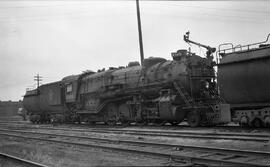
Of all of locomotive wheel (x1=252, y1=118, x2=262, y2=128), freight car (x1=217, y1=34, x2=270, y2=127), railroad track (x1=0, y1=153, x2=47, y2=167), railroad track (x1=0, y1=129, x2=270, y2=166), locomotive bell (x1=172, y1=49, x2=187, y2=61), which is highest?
locomotive bell (x1=172, y1=49, x2=187, y2=61)

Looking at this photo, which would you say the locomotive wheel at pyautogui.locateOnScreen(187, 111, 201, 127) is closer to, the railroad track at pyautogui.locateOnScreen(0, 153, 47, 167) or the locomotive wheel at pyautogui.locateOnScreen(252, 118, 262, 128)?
the locomotive wheel at pyautogui.locateOnScreen(252, 118, 262, 128)

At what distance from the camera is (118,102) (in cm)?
2470

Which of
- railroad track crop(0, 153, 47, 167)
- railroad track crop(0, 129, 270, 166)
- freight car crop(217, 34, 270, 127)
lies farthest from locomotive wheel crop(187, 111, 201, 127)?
railroad track crop(0, 153, 47, 167)

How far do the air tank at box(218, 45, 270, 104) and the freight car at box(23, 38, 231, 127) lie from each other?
912mm

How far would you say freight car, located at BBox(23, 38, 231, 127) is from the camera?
19.0 metres

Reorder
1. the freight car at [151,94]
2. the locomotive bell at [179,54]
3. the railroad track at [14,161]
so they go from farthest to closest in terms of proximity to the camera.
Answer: the locomotive bell at [179,54] → the freight car at [151,94] → the railroad track at [14,161]

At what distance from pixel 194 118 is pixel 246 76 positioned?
14.9ft

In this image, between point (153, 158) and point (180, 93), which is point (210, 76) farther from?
point (153, 158)

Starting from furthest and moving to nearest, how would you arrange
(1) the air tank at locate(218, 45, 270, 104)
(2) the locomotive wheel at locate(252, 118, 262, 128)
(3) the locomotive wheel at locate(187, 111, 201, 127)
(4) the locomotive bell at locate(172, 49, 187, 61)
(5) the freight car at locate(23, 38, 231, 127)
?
(4) the locomotive bell at locate(172, 49, 187, 61) < (5) the freight car at locate(23, 38, 231, 127) < (3) the locomotive wheel at locate(187, 111, 201, 127) < (2) the locomotive wheel at locate(252, 118, 262, 128) < (1) the air tank at locate(218, 45, 270, 104)

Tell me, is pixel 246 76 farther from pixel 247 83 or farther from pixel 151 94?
pixel 151 94

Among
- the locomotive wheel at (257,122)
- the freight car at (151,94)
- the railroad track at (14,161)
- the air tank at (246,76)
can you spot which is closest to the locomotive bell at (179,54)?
the freight car at (151,94)

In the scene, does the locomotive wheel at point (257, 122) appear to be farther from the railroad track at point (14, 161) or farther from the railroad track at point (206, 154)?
the railroad track at point (14, 161)

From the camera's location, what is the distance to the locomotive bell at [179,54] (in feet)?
66.6

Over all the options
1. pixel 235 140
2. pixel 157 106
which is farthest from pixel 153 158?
pixel 157 106
